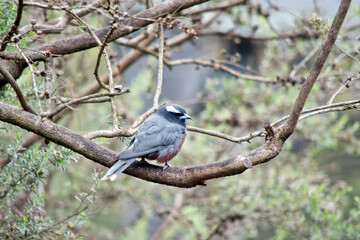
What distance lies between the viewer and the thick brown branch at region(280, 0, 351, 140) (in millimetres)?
2561

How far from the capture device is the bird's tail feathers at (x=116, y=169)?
310 cm

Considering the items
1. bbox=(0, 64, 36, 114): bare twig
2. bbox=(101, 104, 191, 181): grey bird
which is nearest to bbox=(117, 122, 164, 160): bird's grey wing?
bbox=(101, 104, 191, 181): grey bird

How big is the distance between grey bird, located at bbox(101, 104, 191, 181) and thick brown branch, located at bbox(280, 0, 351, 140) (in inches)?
46.6

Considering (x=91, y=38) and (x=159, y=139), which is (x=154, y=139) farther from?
(x=91, y=38)

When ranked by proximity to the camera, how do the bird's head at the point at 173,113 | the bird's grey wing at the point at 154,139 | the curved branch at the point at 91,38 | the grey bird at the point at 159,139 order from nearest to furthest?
the grey bird at the point at 159,139 → the bird's grey wing at the point at 154,139 → the curved branch at the point at 91,38 → the bird's head at the point at 173,113

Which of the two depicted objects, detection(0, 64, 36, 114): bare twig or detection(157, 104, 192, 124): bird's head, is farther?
detection(157, 104, 192, 124): bird's head

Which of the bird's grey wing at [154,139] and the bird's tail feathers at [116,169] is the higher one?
the bird's tail feathers at [116,169]

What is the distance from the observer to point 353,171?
8.34m

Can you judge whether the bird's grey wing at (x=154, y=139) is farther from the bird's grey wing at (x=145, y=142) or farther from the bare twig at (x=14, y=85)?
the bare twig at (x=14, y=85)

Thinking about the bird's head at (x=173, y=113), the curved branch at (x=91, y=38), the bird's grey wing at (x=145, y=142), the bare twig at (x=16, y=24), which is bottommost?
the bird's head at (x=173, y=113)

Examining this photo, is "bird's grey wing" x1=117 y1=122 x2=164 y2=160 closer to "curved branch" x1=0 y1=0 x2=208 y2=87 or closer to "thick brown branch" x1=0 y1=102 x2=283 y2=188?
"thick brown branch" x1=0 y1=102 x2=283 y2=188

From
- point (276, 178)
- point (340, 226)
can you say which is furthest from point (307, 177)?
point (340, 226)

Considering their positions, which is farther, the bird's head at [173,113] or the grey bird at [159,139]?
the bird's head at [173,113]

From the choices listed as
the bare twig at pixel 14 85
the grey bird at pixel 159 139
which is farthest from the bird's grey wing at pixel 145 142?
the bare twig at pixel 14 85
